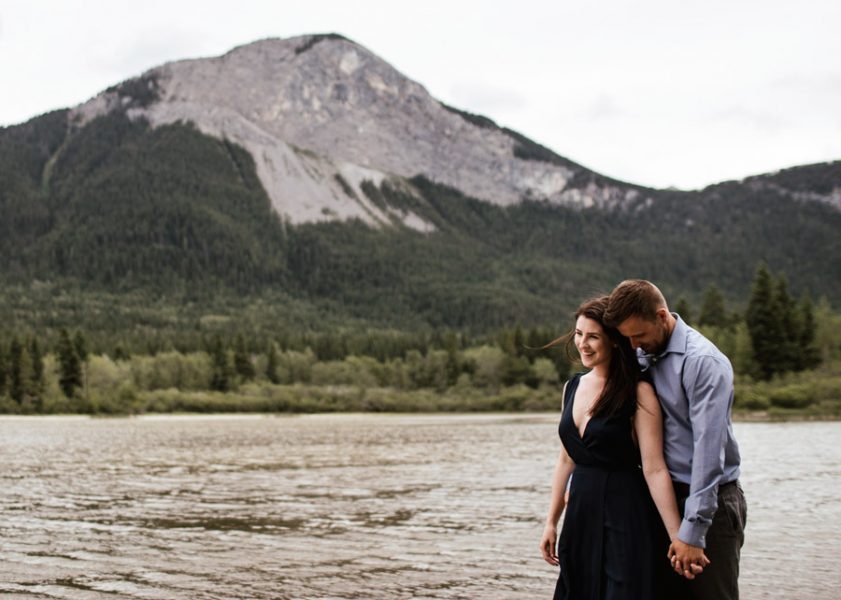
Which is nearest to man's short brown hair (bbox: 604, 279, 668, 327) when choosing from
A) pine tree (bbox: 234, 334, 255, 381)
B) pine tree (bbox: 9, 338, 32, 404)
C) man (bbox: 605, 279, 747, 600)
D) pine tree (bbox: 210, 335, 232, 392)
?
man (bbox: 605, 279, 747, 600)

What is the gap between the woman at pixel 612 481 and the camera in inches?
245

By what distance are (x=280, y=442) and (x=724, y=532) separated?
144ft

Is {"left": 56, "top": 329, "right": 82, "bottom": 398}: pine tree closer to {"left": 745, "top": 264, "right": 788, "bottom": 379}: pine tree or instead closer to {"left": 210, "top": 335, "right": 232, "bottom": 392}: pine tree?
{"left": 210, "top": 335, "right": 232, "bottom": 392}: pine tree

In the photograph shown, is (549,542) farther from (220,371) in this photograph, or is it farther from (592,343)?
(220,371)

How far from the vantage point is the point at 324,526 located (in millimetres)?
16906

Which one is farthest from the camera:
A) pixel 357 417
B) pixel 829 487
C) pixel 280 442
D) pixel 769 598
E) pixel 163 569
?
pixel 357 417

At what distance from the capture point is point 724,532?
6.12m

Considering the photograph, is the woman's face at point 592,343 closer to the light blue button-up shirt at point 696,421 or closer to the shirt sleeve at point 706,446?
the light blue button-up shirt at point 696,421

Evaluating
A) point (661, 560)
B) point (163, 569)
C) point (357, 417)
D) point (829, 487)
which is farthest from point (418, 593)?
point (357, 417)

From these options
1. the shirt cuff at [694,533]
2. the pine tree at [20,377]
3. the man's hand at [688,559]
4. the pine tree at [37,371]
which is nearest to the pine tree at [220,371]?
the pine tree at [37,371]

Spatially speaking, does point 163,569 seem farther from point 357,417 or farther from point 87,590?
point 357,417

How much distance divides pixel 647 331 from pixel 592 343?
38 cm

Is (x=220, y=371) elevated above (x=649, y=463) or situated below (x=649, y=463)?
below

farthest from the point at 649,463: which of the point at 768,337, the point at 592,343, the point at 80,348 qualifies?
the point at 80,348
